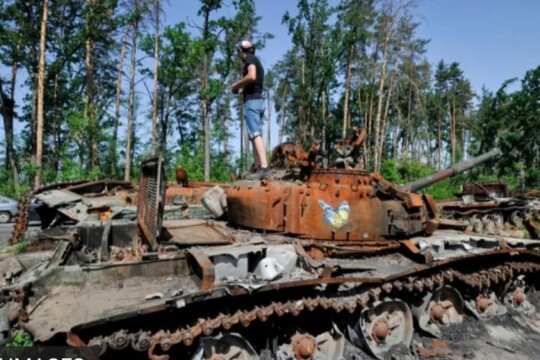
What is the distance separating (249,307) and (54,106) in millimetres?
28625

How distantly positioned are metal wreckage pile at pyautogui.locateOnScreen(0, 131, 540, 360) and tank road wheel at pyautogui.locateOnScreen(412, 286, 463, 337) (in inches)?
0.8

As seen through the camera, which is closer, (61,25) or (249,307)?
(249,307)

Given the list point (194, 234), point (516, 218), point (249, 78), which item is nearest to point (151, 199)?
point (194, 234)

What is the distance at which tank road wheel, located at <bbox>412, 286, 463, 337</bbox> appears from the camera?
6656 mm

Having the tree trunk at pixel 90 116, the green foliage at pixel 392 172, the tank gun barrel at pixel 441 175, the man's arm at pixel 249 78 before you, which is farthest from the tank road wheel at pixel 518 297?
the green foliage at pixel 392 172

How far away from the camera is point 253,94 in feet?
25.8

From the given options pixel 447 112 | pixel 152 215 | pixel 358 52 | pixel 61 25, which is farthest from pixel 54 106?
pixel 447 112

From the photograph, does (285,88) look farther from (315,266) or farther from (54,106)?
(315,266)

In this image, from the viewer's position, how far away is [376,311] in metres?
6.07

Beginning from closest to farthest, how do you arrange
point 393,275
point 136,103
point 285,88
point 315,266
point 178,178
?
point 315,266
point 393,275
point 178,178
point 136,103
point 285,88

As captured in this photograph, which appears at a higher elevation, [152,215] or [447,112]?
[447,112]

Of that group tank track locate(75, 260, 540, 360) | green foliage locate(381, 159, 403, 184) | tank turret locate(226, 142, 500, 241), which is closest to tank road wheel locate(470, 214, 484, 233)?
green foliage locate(381, 159, 403, 184)

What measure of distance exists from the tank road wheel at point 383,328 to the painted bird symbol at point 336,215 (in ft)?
3.72

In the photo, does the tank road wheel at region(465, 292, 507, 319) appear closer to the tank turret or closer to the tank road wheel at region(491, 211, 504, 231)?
the tank turret
